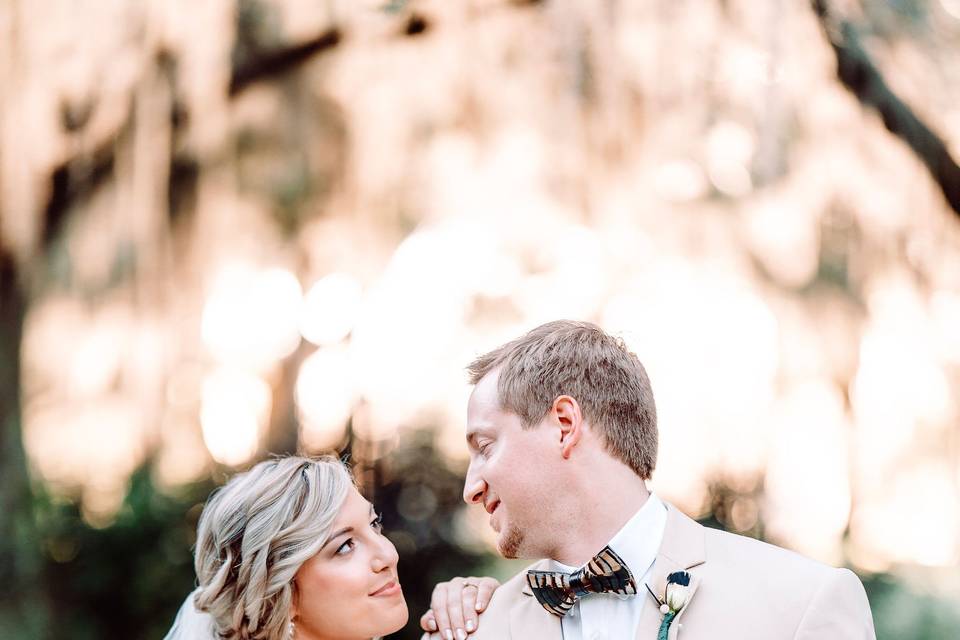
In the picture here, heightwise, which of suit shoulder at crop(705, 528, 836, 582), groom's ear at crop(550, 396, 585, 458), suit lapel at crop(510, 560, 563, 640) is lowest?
suit lapel at crop(510, 560, 563, 640)

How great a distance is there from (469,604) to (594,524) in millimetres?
392

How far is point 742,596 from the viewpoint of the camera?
187 centimetres

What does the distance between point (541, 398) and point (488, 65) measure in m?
2.57

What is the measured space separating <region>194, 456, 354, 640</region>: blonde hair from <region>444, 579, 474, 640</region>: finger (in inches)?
12.6

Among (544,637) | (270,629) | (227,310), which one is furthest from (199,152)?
(544,637)

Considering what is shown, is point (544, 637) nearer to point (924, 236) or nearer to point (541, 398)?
point (541, 398)

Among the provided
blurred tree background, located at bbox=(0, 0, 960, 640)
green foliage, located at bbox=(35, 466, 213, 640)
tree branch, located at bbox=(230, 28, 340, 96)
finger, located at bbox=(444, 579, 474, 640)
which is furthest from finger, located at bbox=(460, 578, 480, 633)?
tree branch, located at bbox=(230, 28, 340, 96)

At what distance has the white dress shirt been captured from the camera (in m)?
1.97

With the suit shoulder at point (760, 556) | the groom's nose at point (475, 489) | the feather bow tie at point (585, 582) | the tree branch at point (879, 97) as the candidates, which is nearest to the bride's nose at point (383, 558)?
the groom's nose at point (475, 489)

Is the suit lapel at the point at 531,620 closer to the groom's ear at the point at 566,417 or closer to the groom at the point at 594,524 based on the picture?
the groom at the point at 594,524

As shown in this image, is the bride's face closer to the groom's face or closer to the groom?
the groom

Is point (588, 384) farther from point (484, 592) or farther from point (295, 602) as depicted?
point (295, 602)

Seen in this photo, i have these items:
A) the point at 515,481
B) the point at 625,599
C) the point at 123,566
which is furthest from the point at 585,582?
the point at 123,566

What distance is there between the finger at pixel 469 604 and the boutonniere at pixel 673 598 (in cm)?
45
